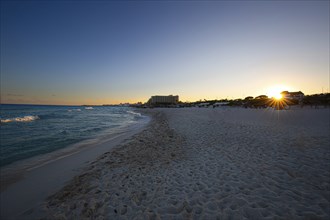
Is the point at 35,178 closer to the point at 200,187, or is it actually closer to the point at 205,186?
the point at 200,187

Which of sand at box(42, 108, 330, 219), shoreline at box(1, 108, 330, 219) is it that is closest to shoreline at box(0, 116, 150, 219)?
shoreline at box(1, 108, 330, 219)

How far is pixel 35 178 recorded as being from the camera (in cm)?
596

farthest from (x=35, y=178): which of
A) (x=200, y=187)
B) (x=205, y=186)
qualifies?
(x=205, y=186)

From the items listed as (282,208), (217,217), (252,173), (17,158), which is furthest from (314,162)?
(17,158)

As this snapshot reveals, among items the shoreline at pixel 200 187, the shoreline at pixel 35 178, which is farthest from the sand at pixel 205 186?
the shoreline at pixel 35 178

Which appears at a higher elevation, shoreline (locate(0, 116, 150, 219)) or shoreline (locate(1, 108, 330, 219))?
shoreline (locate(1, 108, 330, 219))

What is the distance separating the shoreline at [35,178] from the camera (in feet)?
14.2

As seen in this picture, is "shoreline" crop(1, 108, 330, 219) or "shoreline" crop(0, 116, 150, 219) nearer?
"shoreline" crop(1, 108, 330, 219)

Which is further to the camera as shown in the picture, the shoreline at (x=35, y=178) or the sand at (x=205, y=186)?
the shoreline at (x=35, y=178)

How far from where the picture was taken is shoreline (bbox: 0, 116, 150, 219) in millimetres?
4328

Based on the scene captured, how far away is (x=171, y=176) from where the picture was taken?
5.34m

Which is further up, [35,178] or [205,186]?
[205,186]

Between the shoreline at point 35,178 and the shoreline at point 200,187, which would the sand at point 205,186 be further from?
the shoreline at point 35,178

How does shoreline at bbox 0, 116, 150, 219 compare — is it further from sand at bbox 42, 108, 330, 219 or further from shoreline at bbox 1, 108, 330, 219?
sand at bbox 42, 108, 330, 219
